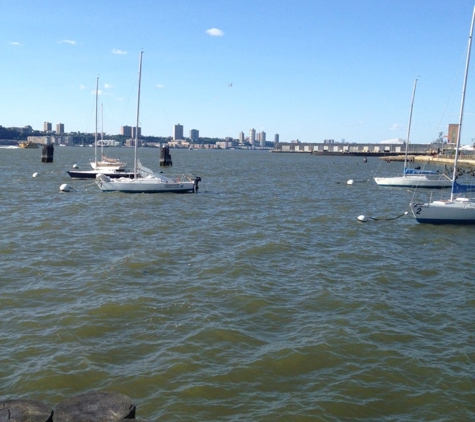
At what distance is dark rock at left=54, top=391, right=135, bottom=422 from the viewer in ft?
23.5

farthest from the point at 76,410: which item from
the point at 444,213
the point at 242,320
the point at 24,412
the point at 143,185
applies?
the point at 143,185

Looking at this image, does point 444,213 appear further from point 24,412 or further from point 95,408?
point 24,412

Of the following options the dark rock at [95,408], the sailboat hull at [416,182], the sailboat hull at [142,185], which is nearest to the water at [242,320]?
the dark rock at [95,408]

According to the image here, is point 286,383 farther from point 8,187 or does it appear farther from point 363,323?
point 8,187

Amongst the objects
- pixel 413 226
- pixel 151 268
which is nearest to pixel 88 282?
pixel 151 268

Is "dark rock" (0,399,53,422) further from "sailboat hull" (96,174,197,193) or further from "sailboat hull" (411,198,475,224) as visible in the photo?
"sailboat hull" (96,174,197,193)

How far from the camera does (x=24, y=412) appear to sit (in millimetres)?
7008

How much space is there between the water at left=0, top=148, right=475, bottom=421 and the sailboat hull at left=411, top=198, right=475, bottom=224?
2.08 metres

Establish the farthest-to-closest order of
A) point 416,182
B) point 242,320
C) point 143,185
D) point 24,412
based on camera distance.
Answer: point 416,182
point 143,185
point 242,320
point 24,412

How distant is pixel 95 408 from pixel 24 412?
3.00 ft

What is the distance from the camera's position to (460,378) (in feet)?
36.4

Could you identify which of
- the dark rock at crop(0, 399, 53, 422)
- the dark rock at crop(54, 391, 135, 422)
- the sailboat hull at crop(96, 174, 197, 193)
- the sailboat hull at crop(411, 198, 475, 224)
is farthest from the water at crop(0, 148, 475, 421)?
the sailboat hull at crop(96, 174, 197, 193)

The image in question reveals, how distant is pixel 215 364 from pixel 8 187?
42.7 metres

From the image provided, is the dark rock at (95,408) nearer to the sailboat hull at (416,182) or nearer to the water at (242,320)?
the water at (242,320)
